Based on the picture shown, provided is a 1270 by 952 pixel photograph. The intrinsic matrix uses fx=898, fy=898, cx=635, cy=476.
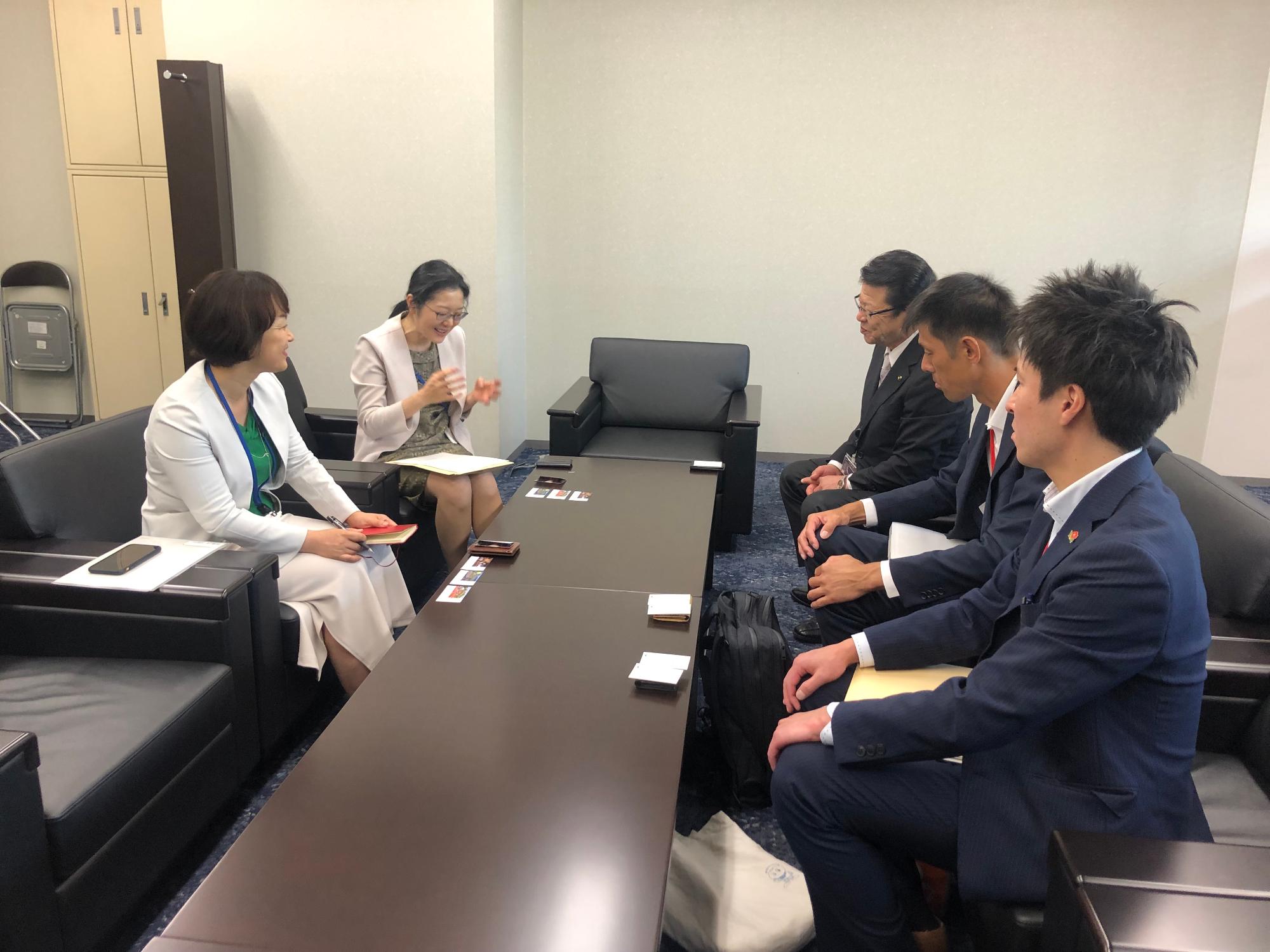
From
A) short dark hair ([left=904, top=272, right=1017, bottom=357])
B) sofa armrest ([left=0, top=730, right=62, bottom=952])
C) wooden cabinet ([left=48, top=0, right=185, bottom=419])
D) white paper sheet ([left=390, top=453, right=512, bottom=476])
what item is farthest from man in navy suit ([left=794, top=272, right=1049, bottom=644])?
Answer: wooden cabinet ([left=48, top=0, right=185, bottom=419])

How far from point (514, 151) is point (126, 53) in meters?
2.09

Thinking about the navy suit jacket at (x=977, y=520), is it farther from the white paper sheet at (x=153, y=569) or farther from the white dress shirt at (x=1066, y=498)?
the white paper sheet at (x=153, y=569)

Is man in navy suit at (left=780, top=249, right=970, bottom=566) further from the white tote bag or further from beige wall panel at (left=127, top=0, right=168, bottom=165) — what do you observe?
beige wall panel at (left=127, top=0, right=168, bottom=165)

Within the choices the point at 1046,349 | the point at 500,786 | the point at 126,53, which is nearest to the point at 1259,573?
the point at 1046,349

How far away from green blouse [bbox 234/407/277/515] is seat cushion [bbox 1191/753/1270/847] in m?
2.40

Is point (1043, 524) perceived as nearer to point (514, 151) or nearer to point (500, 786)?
point (500, 786)

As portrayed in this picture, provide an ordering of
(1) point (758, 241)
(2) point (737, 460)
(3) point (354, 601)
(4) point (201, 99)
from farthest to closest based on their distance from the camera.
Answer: (1) point (758, 241), (4) point (201, 99), (2) point (737, 460), (3) point (354, 601)

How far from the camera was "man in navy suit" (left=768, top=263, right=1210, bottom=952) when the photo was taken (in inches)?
52.1

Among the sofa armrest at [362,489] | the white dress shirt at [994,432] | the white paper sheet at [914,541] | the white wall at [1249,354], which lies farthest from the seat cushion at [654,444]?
the white wall at [1249,354]

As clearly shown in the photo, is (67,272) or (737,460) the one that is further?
(67,272)

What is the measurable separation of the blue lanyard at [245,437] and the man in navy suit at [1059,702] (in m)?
1.69

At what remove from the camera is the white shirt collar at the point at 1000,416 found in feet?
7.08

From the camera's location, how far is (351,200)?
489 centimetres

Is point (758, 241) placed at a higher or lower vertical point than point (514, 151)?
lower
